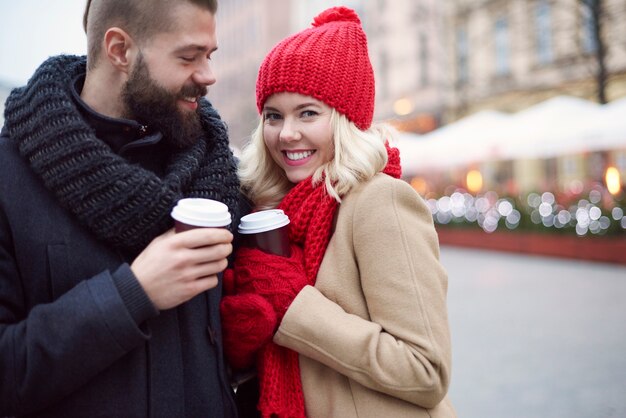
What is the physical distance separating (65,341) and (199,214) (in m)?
0.42

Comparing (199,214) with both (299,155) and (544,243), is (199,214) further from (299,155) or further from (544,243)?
(544,243)

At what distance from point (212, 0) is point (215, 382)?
1.10 metres

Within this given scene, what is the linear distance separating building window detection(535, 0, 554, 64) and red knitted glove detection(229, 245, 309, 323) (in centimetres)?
2222

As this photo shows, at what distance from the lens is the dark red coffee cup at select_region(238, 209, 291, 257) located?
5.91ft

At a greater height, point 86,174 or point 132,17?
point 132,17

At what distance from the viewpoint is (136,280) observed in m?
1.45

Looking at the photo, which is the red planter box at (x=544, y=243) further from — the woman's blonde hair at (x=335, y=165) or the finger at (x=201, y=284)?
the finger at (x=201, y=284)

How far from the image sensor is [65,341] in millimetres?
1393

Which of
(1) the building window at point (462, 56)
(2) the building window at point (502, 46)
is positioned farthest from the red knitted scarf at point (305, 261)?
(1) the building window at point (462, 56)

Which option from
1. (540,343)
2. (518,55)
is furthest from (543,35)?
(540,343)

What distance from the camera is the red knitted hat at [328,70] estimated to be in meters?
2.07

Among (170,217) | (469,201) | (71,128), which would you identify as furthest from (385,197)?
(469,201)

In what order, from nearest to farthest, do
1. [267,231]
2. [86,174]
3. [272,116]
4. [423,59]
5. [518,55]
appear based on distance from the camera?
[86,174]
[267,231]
[272,116]
[518,55]
[423,59]

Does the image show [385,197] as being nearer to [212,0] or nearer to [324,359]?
[324,359]
